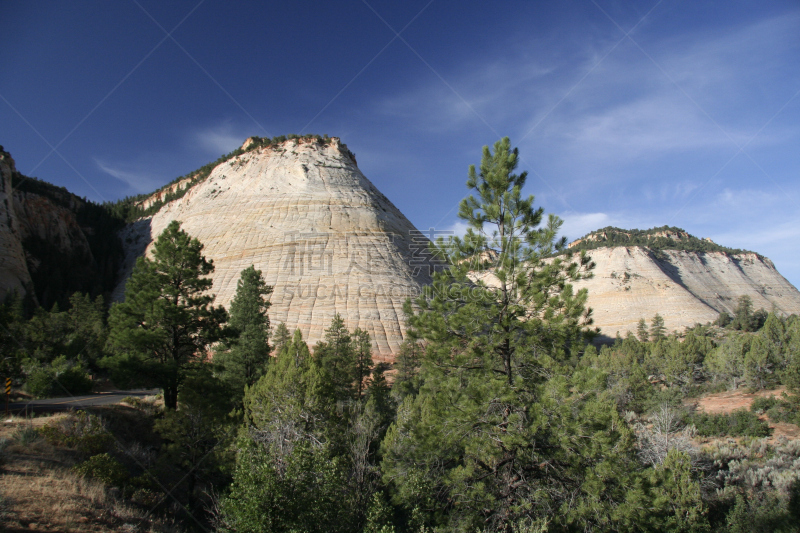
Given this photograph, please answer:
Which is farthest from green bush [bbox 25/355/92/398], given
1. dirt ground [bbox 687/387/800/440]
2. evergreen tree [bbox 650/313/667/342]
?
evergreen tree [bbox 650/313/667/342]

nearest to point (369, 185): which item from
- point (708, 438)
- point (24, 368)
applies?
point (24, 368)

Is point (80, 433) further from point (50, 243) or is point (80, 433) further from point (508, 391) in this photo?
point (50, 243)

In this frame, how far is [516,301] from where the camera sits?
7949 mm

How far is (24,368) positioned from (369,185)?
39849mm

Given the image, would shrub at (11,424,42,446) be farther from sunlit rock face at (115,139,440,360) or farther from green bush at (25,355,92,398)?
sunlit rock face at (115,139,440,360)

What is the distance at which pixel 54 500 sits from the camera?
301 inches

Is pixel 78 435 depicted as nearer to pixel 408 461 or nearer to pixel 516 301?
pixel 408 461

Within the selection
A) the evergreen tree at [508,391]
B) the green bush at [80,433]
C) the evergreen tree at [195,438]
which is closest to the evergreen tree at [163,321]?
the evergreen tree at [195,438]

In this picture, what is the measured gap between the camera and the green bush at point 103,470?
380 inches

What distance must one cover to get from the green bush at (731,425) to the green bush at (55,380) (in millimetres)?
33473

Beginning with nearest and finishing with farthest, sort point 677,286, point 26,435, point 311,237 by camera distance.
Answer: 1. point 26,435
2. point 311,237
3. point 677,286

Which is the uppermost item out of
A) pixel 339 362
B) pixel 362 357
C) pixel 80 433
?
pixel 362 357

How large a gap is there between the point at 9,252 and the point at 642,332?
77.9 metres

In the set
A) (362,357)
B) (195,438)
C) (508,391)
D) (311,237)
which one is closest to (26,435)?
(195,438)
